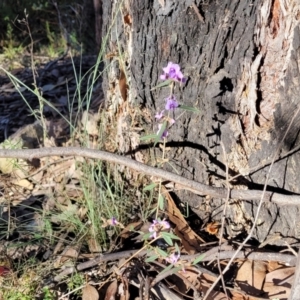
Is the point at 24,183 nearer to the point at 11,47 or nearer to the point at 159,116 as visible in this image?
the point at 159,116

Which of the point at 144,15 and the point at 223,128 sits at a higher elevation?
the point at 144,15

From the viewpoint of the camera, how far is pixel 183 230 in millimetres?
2312

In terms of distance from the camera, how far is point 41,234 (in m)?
2.42

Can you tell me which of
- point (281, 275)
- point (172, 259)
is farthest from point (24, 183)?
point (281, 275)

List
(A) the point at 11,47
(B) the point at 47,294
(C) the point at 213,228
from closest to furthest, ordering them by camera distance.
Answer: (B) the point at 47,294, (C) the point at 213,228, (A) the point at 11,47

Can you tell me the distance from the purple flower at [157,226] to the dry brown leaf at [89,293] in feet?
0.94

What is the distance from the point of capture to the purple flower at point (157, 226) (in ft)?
7.01

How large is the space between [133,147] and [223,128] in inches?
17.0

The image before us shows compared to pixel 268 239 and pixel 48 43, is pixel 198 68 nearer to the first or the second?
pixel 268 239

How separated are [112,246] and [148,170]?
0.42 m

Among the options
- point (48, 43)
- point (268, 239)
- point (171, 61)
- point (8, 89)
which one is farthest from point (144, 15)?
point (48, 43)

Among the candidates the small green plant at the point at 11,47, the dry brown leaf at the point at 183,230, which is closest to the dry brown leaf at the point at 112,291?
the dry brown leaf at the point at 183,230

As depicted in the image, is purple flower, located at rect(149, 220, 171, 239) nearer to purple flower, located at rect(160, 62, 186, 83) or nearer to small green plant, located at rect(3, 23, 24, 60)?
purple flower, located at rect(160, 62, 186, 83)

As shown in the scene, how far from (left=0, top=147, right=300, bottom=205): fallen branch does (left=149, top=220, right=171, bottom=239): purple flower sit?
0.16m
